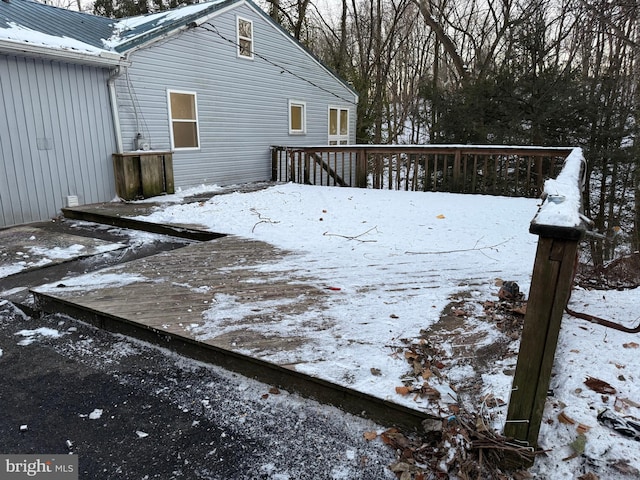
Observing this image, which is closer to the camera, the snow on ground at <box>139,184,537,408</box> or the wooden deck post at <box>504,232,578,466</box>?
the wooden deck post at <box>504,232,578,466</box>

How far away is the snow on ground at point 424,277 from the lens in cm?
170

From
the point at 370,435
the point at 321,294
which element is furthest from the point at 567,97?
the point at 370,435

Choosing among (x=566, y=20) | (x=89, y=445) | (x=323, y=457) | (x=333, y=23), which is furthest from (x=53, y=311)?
(x=333, y=23)

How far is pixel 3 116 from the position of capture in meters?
5.28

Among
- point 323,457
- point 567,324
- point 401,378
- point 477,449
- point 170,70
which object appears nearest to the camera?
point 477,449

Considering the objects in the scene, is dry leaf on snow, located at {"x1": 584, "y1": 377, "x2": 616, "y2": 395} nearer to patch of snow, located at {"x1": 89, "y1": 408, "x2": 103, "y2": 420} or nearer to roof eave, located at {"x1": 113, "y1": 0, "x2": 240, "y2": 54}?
patch of snow, located at {"x1": 89, "y1": 408, "x2": 103, "y2": 420}

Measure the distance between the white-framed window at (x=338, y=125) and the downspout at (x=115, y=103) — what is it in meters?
7.00

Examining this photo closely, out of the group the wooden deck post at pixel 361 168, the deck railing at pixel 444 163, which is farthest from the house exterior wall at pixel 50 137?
the wooden deck post at pixel 361 168

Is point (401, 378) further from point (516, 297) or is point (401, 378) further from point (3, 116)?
point (3, 116)

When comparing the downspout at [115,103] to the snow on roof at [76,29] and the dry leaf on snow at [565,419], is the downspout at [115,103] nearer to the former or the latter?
the snow on roof at [76,29]

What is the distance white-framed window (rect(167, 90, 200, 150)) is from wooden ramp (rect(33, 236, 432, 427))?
16.5 feet

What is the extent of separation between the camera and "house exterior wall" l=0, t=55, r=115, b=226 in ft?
17.7

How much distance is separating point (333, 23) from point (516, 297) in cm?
1808

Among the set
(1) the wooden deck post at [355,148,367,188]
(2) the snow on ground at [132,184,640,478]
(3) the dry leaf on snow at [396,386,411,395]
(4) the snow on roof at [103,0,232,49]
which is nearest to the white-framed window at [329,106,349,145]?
(1) the wooden deck post at [355,148,367,188]
